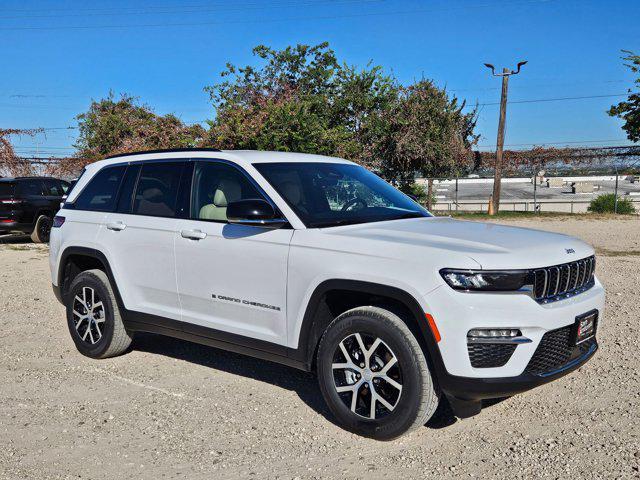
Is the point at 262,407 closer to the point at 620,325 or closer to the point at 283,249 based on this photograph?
the point at 283,249

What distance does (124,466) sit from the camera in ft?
12.9

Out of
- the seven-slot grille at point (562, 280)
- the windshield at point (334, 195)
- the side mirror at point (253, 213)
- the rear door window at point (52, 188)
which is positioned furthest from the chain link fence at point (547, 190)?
the side mirror at point (253, 213)

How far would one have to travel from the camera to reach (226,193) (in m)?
5.20

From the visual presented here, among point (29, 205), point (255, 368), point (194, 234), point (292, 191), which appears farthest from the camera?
point (29, 205)

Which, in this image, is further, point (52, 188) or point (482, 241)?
point (52, 188)

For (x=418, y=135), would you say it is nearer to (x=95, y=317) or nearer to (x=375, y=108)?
(x=375, y=108)

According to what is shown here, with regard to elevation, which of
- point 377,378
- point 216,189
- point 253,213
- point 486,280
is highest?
point 216,189

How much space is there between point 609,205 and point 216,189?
2578cm

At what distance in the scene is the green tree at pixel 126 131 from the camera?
75.7ft

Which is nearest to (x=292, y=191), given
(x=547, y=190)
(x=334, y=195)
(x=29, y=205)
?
(x=334, y=195)

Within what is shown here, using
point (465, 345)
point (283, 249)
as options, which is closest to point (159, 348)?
point (283, 249)

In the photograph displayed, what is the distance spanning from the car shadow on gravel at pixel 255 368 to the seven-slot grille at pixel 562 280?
3.93ft

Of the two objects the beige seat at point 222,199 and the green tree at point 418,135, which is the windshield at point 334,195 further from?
the green tree at point 418,135

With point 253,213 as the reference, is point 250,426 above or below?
below
